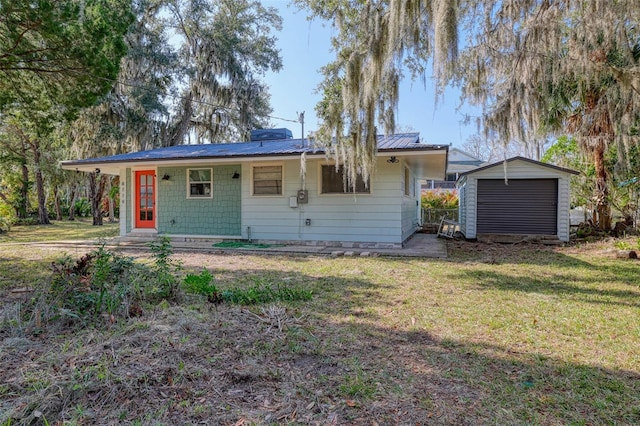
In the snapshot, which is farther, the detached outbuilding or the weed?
the detached outbuilding

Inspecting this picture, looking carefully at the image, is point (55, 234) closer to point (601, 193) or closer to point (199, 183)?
point (199, 183)

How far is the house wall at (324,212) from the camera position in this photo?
8.68 m

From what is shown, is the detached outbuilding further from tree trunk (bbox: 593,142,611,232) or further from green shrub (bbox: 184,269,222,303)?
green shrub (bbox: 184,269,222,303)

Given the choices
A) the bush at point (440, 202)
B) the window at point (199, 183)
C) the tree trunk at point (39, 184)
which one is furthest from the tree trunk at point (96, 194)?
the bush at point (440, 202)

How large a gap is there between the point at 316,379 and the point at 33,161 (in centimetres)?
2215

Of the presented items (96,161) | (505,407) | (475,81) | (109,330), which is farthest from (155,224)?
(505,407)

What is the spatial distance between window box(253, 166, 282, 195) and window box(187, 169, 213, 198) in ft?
4.52

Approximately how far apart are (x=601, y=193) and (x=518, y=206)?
7.64 feet

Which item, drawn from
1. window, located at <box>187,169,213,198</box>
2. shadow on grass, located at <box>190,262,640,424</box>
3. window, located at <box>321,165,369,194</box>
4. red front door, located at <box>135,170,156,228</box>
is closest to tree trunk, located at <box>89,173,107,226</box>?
red front door, located at <box>135,170,156,228</box>

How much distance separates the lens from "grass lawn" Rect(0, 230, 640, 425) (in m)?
Result: 2.06

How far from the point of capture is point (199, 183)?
1016 centimetres

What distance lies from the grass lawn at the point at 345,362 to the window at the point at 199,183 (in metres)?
6.15

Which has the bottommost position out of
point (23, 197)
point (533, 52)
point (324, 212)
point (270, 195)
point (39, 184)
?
point (324, 212)

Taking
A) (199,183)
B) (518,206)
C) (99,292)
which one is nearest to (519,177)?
(518,206)
